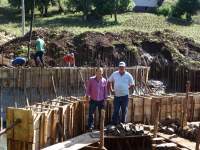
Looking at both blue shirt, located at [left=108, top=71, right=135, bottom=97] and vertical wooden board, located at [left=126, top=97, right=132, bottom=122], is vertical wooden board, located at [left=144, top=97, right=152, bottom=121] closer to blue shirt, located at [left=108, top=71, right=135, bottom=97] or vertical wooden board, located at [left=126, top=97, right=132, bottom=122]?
vertical wooden board, located at [left=126, top=97, right=132, bottom=122]

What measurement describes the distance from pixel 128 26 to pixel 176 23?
6022 millimetres

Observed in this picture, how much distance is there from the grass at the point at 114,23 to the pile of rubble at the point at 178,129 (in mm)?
24948

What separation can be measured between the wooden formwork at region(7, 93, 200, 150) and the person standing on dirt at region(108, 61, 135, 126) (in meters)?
0.76

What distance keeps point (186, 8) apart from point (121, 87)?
121 feet

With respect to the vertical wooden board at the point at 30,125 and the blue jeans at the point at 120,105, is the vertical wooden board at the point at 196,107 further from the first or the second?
the vertical wooden board at the point at 30,125

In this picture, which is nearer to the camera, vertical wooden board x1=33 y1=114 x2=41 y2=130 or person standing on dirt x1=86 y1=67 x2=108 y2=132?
vertical wooden board x1=33 y1=114 x2=41 y2=130

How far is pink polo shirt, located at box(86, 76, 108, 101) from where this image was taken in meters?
10.7

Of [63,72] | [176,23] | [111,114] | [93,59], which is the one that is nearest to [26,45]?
[93,59]

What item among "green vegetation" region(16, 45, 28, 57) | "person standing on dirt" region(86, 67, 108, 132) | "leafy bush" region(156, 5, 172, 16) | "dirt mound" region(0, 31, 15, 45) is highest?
"leafy bush" region(156, 5, 172, 16)

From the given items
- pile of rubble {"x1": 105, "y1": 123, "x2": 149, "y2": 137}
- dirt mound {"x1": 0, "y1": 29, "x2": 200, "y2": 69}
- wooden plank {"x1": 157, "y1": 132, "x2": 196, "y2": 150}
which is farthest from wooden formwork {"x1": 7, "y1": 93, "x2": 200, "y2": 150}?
dirt mound {"x1": 0, "y1": 29, "x2": 200, "y2": 69}

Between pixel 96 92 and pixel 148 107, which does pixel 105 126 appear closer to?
pixel 96 92

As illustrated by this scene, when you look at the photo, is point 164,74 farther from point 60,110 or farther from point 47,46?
point 60,110

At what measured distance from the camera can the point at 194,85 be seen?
73.4ft

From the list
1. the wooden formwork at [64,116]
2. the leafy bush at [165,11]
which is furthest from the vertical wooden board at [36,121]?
the leafy bush at [165,11]
